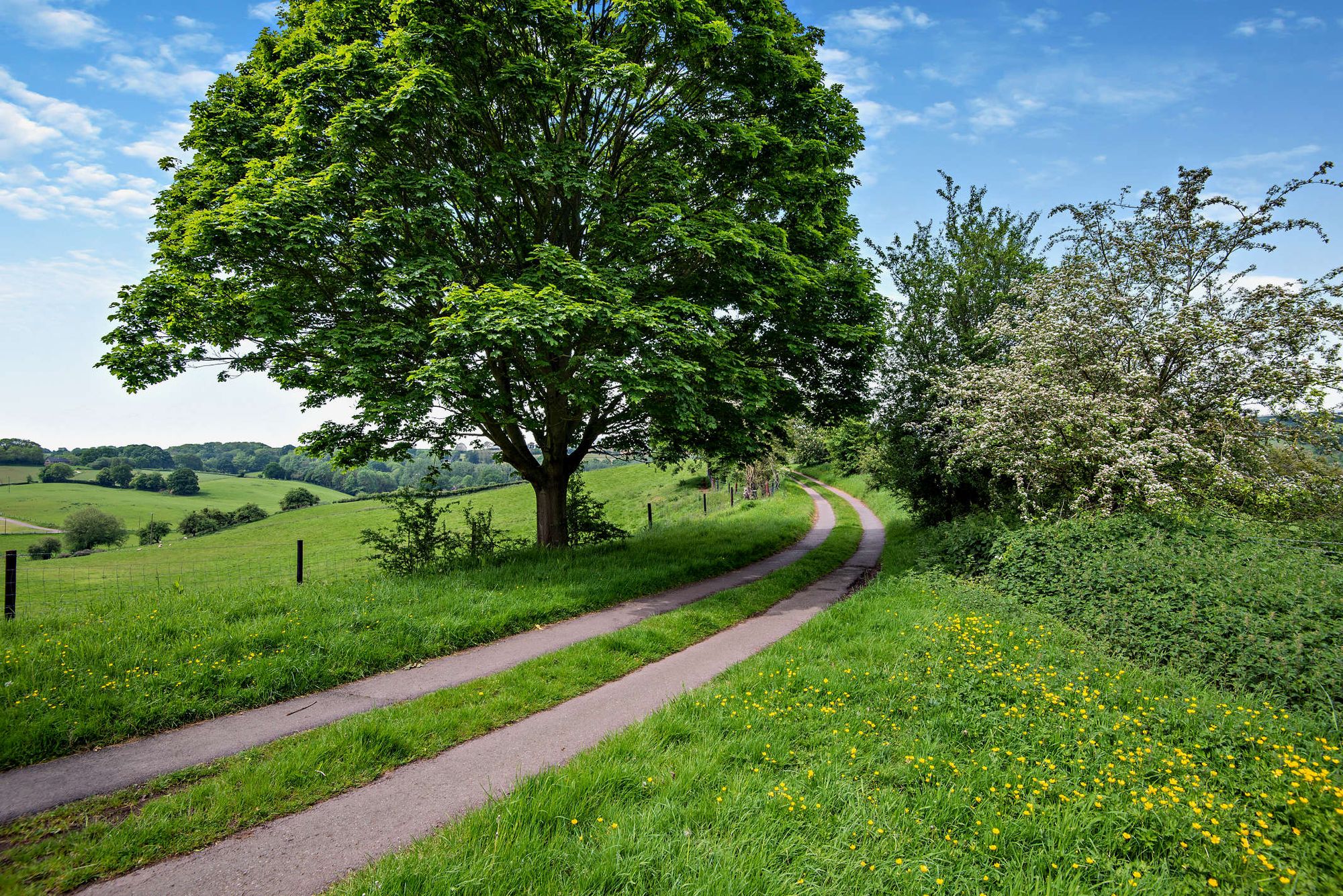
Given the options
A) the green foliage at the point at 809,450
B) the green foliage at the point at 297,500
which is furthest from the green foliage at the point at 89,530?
the green foliage at the point at 809,450

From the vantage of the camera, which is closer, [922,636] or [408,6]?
[922,636]

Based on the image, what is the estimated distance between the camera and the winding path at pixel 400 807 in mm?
3666

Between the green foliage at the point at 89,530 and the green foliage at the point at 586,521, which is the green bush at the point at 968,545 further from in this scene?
the green foliage at the point at 89,530

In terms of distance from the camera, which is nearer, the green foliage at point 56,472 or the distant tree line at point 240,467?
the green foliage at point 56,472

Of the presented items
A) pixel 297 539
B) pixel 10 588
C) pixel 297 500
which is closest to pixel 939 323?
pixel 10 588

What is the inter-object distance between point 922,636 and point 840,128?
39.5ft

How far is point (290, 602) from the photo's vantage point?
8.61 metres

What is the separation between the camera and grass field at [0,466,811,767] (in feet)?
18.8

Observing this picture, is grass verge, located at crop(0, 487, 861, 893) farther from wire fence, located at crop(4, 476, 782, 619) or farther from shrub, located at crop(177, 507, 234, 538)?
shrub, located at crop(177, 507, 234, 538)

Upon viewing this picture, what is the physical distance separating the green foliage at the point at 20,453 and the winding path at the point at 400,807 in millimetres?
98791

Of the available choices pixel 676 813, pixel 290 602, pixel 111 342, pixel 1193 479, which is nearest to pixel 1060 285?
pixel 1193 479

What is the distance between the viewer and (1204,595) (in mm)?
7457

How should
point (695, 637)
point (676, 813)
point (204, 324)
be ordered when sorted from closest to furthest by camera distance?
1. point (676, 813)
2. point (695, 637)
3. point (204, 324)

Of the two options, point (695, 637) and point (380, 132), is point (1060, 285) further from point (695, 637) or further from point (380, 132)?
point (380, 132)
